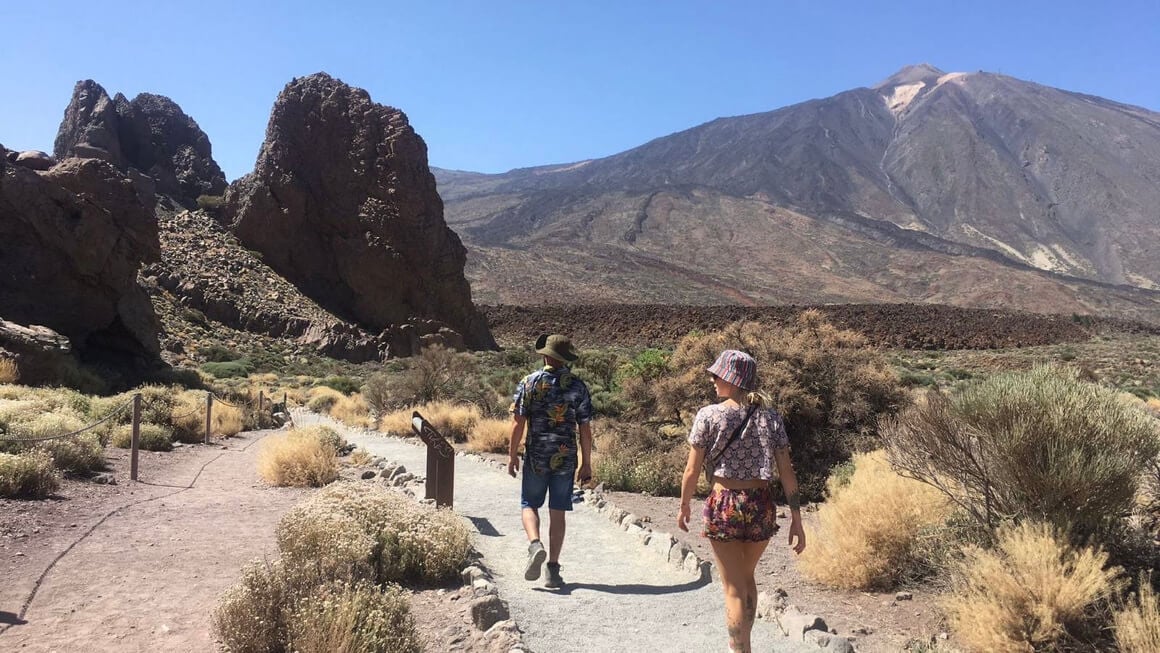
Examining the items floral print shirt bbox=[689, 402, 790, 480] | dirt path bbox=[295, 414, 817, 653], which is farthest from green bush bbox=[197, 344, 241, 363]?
floral print shirt bbox=[689, 402, 790, 480]

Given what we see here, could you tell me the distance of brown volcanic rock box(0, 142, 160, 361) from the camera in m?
21.6

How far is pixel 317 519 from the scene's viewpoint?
226 inches

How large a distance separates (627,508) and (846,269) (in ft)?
341

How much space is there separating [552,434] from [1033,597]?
3.21m

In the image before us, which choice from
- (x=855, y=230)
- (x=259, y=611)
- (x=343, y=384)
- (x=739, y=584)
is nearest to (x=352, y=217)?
(x=343, y=384)

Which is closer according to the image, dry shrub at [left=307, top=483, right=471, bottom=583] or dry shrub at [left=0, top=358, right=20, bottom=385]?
dry shrub at [left=307, top=483, right=471, bottom=583]

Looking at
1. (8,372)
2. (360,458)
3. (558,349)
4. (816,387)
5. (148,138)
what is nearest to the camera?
(558,349)

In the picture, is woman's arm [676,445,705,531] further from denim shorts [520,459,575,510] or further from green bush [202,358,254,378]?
green bush [202,358,254,378]

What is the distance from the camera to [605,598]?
550 centimetres

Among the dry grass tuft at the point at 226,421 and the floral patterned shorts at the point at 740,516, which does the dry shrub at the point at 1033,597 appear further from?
the dry grass tuft at the point at 226,421

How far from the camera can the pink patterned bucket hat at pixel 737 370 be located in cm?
402

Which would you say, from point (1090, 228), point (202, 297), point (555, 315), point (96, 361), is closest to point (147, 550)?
point (96, 361)

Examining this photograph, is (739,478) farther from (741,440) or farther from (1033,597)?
(1033,597)

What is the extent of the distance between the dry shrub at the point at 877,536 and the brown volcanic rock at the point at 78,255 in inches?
916
